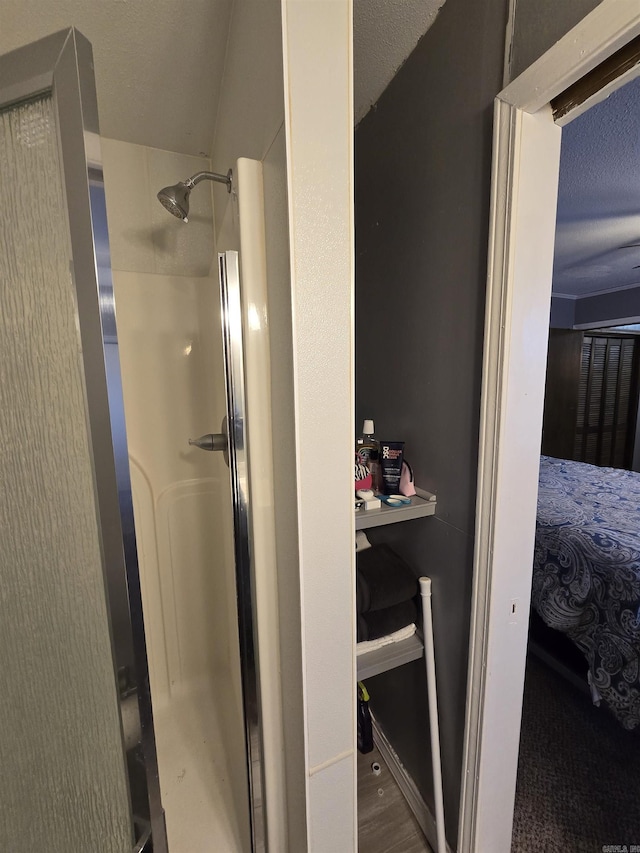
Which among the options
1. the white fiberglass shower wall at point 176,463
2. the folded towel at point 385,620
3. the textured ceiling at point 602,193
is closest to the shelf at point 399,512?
the folded towel at point 385,620

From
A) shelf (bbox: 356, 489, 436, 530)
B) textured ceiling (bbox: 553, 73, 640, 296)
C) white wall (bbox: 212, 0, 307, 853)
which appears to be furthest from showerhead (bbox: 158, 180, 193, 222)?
textured ceiling (bbox: 553, 73, 640, 296)

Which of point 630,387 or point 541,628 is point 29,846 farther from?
point 630,387

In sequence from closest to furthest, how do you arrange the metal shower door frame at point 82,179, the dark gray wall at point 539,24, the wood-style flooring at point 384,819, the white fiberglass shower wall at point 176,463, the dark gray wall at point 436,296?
the metal shower door frame at point 82,179 → the dark gray wall at point 539,24 → the dark gray wall at point 436,296 → the wood-style flooring at point 384,819 → the white fiberglass shower wall at point 176,463

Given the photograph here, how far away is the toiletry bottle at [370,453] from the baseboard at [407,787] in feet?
3.19

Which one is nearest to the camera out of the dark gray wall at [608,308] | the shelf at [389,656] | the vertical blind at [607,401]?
the shelf at [389,656]

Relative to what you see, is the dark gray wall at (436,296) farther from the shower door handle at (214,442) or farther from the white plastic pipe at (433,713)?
the shower door handle at (214,442)

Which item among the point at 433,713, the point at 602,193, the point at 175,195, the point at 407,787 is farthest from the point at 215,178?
the point at 602,193

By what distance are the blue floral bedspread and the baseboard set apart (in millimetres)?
792

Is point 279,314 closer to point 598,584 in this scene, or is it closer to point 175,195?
point 175,195

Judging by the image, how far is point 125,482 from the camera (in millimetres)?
551

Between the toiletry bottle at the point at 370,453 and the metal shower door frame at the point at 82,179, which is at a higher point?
the metal shower door frame at the point at 82,179

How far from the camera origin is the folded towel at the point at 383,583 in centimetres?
97

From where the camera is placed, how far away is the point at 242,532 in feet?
2.64

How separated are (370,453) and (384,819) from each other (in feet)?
3.76
